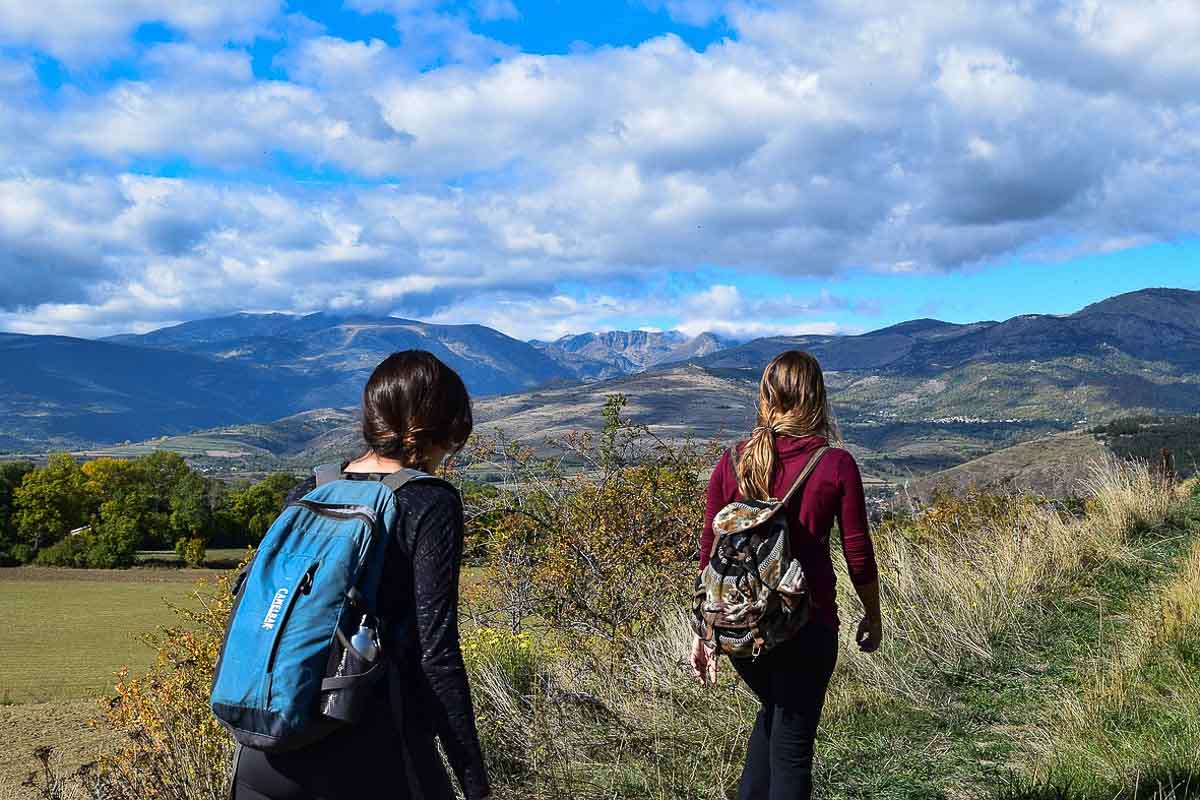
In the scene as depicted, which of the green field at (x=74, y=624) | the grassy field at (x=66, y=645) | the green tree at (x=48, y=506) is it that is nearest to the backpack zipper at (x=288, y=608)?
the grassy field at (x=66, y=645)

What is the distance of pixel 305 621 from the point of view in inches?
80.7

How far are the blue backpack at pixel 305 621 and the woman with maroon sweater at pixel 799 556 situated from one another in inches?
54.6

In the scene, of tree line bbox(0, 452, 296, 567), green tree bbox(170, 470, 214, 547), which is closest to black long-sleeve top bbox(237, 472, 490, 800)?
tree line bbox(0, 452, 296, 567)

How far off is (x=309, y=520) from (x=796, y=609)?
1539 millimetres

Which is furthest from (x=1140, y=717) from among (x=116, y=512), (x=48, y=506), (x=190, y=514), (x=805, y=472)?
(x=48, y=506)

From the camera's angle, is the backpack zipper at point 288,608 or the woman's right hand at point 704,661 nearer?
the backpack zipper at point 288,608

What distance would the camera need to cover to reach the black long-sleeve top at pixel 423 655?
2096 millimetres

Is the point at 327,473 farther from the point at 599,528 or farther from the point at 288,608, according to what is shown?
the point at 599,528

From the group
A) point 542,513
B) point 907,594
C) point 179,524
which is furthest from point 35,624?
point 907,594

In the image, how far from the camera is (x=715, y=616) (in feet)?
9.95

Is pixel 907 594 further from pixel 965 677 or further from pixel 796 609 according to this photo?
pixel 796 609

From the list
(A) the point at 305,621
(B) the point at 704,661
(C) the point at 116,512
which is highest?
(A) the point at 305,621

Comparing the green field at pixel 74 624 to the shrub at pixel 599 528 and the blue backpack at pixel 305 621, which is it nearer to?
the shrub at pixel 599 528

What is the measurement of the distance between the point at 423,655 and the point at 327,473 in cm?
51
